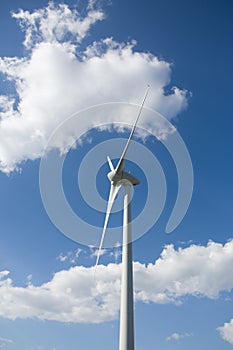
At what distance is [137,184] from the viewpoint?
154 feet

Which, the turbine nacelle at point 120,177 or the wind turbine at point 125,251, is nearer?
the wind turbine at point 125,251

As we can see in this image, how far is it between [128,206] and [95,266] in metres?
7.89

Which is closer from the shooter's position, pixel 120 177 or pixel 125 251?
pixel 125 251

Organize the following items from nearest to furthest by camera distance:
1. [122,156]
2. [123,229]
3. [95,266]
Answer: [123,229] < [95,266] < [122,156]

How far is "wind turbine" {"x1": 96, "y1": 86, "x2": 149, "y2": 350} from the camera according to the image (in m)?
32.6

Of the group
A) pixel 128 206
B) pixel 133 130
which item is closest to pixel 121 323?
pixel 128 206

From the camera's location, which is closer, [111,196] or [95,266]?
[95,266]

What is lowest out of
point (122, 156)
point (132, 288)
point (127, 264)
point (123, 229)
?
point (132, 288)

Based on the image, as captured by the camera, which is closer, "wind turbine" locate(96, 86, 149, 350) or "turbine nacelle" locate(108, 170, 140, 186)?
"wind turbine" locate(96, 86, 149, 350)

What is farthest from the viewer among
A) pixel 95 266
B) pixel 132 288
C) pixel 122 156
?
pixel 122 156

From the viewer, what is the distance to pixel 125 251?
37125 millimetres

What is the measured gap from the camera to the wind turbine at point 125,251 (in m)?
32.6

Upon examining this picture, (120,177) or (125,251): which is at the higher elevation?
(120,177)

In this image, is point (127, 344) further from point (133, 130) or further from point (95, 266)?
point (133, 130)
